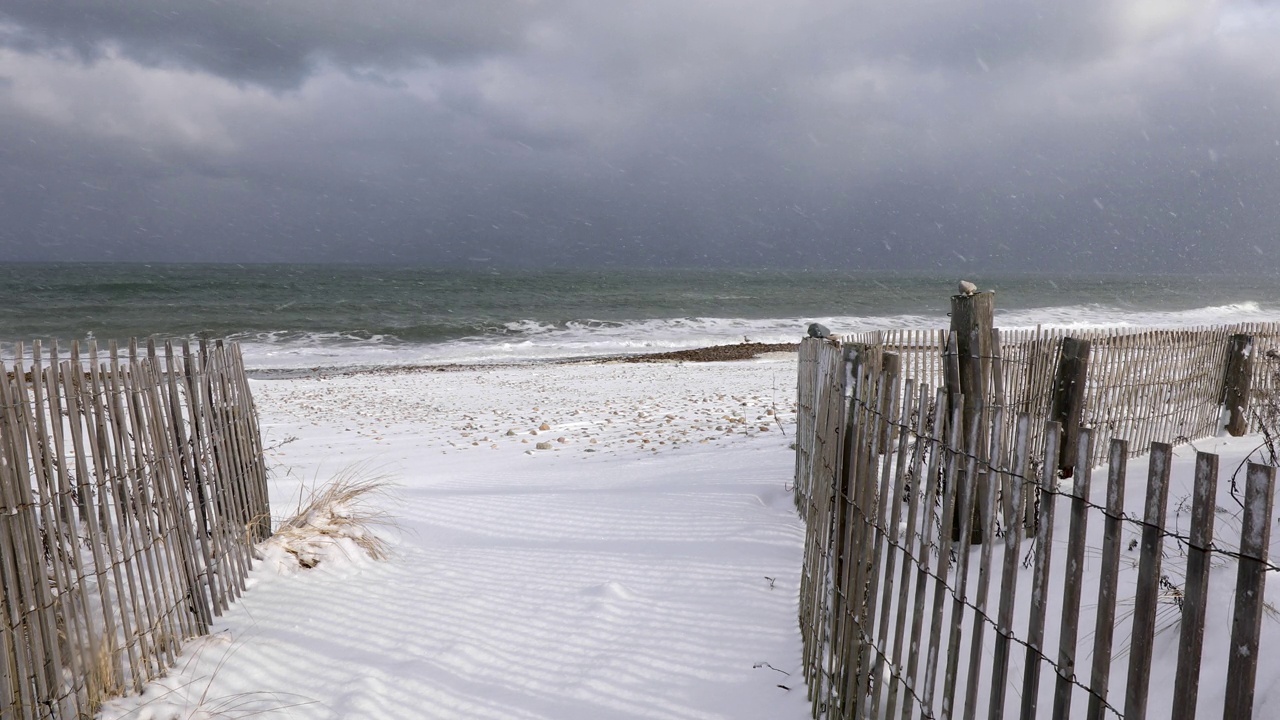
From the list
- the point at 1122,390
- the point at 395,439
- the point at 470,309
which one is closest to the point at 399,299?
the point at 470,309

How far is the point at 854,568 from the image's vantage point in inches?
110

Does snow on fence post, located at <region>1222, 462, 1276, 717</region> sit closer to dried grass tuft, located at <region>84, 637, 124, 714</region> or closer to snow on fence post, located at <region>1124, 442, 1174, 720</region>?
snow on fence post, located at <region>1124, 442, 1174, 720</region>

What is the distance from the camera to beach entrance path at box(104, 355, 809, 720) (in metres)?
3.32

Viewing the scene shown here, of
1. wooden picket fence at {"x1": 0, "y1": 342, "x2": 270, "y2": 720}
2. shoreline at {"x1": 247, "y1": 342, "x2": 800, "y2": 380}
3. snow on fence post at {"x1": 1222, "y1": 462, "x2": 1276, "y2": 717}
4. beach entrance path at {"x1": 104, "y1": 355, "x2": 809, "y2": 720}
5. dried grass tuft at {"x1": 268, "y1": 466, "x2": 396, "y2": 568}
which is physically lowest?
shoreline at {"x1": 247, "y1": 342, "x2": 800, "y2": 380}

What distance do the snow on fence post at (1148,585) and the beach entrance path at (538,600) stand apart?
198cm

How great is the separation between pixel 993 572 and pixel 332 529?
418 cm

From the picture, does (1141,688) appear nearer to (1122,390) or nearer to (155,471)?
(155,471)

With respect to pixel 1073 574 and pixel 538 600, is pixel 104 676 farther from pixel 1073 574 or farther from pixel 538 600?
pixel 1073 574

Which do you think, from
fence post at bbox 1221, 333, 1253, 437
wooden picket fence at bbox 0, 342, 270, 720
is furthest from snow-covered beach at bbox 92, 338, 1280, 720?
fence post at bbox 1221, 333, 1253, 437

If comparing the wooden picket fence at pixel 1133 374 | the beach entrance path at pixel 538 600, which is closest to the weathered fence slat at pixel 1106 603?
the beach entrance path at pixel 538 600

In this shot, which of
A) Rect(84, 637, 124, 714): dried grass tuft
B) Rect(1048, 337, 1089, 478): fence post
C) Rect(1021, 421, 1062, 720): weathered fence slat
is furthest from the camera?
Rect(1048, 337, 1089, 478): fence post

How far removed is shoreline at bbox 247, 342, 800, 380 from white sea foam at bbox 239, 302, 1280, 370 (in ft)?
2.93

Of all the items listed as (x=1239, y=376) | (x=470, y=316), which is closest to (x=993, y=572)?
(x=1239, y=376)

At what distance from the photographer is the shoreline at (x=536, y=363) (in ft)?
72.2
